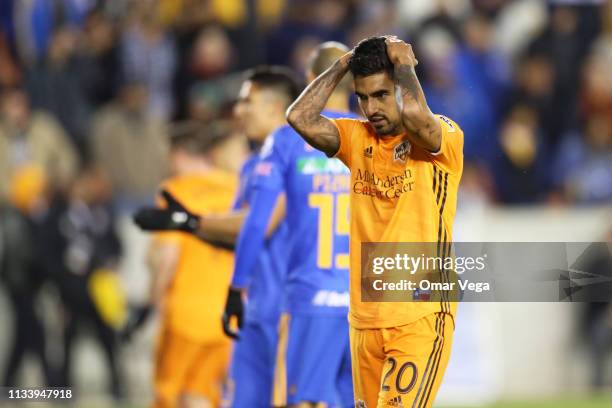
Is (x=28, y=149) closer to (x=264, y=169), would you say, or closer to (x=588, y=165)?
(x=588, y=165)

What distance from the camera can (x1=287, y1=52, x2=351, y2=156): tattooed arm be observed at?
22.8ft

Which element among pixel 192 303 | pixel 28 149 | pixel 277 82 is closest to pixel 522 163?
pixel 192 303

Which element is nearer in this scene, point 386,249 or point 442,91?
point 386,249

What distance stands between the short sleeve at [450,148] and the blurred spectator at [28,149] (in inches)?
364

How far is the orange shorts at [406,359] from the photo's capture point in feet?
21.9

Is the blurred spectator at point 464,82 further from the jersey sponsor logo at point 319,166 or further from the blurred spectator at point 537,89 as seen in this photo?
Result: the jersey sponsor logo at point 319,166

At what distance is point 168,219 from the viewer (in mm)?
8906

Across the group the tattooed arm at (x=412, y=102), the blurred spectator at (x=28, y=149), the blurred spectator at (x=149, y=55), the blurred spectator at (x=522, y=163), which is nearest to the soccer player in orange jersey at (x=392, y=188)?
the tattooed arm at (x=412, y=102)

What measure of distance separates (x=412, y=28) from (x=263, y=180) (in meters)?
7.14

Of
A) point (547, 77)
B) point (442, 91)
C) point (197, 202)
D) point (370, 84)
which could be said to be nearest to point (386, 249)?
point (370, 84)

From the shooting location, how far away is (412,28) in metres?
15.4

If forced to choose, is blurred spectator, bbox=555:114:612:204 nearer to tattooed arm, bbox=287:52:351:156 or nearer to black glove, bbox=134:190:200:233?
black glove, bbox=134:190:200:233

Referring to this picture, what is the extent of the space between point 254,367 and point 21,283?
21.2 feet

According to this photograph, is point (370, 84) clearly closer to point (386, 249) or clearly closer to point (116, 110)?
point (386, 249)
